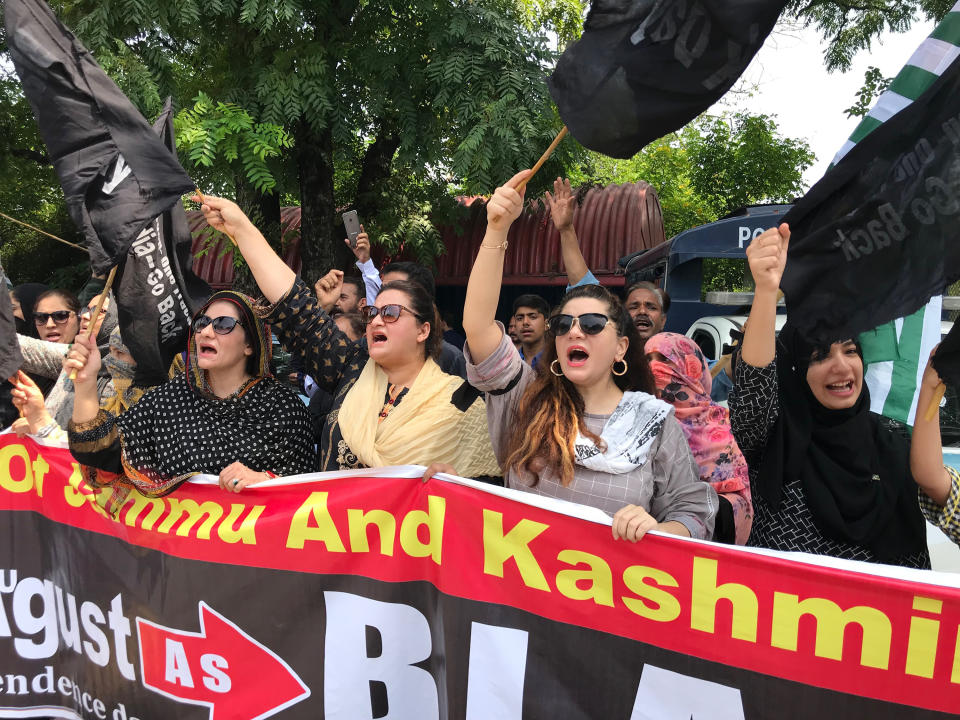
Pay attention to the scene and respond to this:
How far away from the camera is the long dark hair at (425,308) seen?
10.7 ft

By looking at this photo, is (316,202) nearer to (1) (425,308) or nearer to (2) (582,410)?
(1) (425,308)

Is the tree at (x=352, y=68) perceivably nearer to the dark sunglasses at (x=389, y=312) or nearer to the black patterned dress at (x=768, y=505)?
the dark sunglasses at (x=389, y=312)

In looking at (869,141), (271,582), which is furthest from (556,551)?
(869,141)

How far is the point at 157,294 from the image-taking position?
3.75 metres

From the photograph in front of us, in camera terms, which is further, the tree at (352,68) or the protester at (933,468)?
the tree at (352,68)

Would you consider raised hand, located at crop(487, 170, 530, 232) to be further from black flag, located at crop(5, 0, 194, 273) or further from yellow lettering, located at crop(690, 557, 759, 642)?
black flag, located at crop(5, 0, 194, 273)

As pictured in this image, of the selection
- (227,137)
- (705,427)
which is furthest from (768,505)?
(227,137)

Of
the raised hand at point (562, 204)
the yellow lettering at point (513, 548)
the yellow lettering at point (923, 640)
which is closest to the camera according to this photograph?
the yellow lettering at point (923, 640)

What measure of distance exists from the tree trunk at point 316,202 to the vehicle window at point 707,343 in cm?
451

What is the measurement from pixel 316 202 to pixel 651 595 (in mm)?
7634

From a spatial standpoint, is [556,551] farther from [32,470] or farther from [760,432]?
[32,470]

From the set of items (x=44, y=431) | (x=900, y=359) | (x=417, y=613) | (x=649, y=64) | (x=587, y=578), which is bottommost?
(x=417, y=613)

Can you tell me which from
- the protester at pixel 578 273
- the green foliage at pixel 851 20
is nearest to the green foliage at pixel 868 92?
the green foliage at pixel 851 20

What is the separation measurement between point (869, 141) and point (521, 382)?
1409mm
